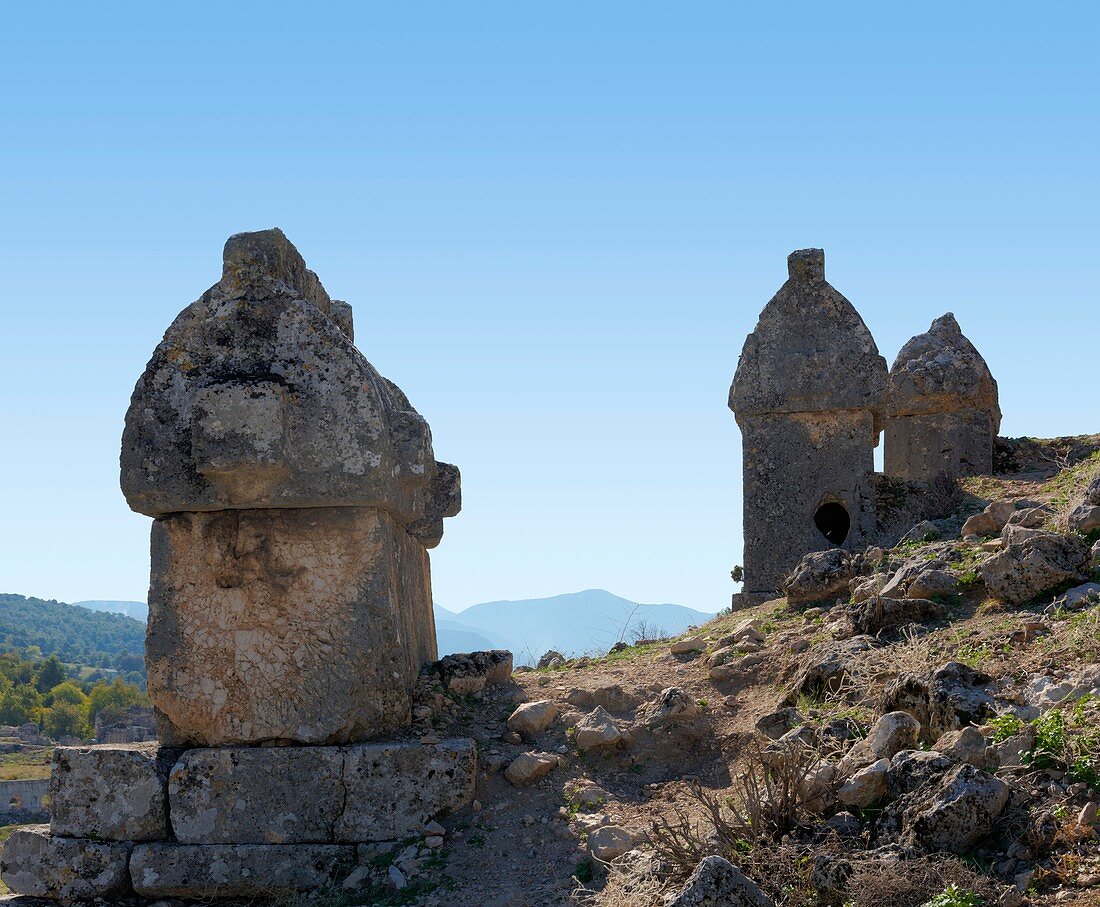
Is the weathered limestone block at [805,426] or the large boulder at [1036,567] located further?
the weathered limestone block at [805,426]

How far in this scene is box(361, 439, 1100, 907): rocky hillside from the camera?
5.06 meters

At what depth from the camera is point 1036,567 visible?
712 cm

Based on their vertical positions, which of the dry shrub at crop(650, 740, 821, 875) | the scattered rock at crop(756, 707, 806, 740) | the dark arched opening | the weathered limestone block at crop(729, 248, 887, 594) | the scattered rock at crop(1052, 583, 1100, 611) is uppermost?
the weathered limestone block at crop(729, 248, 887, 594)

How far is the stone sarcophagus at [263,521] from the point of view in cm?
671

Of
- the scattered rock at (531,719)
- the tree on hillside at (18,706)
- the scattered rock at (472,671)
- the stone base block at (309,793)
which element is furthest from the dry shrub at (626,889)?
the tree on hillside at (18,706)

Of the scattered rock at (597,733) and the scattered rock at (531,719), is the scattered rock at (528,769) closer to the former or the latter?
A: the scattered rock at (597,733)

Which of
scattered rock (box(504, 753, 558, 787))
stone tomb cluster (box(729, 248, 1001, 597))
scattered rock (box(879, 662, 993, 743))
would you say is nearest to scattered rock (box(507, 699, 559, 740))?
scattered rock (box(504, 753, 558, 787))

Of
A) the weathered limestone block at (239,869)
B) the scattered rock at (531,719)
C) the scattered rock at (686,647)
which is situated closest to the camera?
the weathered limestone block at (239,869)

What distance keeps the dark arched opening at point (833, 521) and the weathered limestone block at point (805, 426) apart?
16cm

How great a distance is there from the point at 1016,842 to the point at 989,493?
21.4 feet

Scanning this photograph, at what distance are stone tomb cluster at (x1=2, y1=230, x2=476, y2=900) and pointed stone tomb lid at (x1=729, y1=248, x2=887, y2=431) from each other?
4705 millimetres

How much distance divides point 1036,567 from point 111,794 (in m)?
5.04

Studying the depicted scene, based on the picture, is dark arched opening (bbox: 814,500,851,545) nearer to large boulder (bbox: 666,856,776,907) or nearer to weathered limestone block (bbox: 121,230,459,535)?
weathered limestone block (bbox: 121,230,459,535)

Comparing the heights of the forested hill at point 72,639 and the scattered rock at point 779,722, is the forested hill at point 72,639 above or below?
below
